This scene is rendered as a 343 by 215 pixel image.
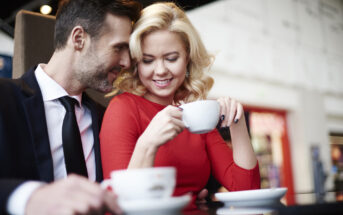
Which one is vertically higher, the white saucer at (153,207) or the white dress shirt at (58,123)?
the white saucer at (153,207)

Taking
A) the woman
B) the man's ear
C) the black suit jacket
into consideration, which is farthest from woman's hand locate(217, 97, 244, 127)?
the man's ear

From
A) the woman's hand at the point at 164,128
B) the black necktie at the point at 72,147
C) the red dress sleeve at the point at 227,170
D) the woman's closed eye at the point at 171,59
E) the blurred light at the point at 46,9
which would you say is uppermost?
the blurred light at the point at 46,9

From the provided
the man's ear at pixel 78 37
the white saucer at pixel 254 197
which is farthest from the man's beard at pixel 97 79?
the white saucer at pixel 254 197

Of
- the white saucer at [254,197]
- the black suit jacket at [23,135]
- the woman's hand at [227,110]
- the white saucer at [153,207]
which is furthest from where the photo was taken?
the woman's hand at [227,110]

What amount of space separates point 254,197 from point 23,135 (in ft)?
2.16

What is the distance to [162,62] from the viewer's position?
4.20 feet

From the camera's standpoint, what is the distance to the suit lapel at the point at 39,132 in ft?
3.29

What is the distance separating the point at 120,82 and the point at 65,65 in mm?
226

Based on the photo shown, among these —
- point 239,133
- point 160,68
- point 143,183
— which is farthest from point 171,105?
point 143,183

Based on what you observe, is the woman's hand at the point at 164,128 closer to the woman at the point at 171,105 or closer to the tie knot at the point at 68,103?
the woman at the point at 171,105

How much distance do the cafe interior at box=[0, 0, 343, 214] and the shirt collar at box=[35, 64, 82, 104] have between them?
14.2ft

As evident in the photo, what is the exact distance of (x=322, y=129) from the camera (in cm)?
734

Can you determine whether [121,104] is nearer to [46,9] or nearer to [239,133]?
[239,133]

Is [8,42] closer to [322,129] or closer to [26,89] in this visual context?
[26,89]
